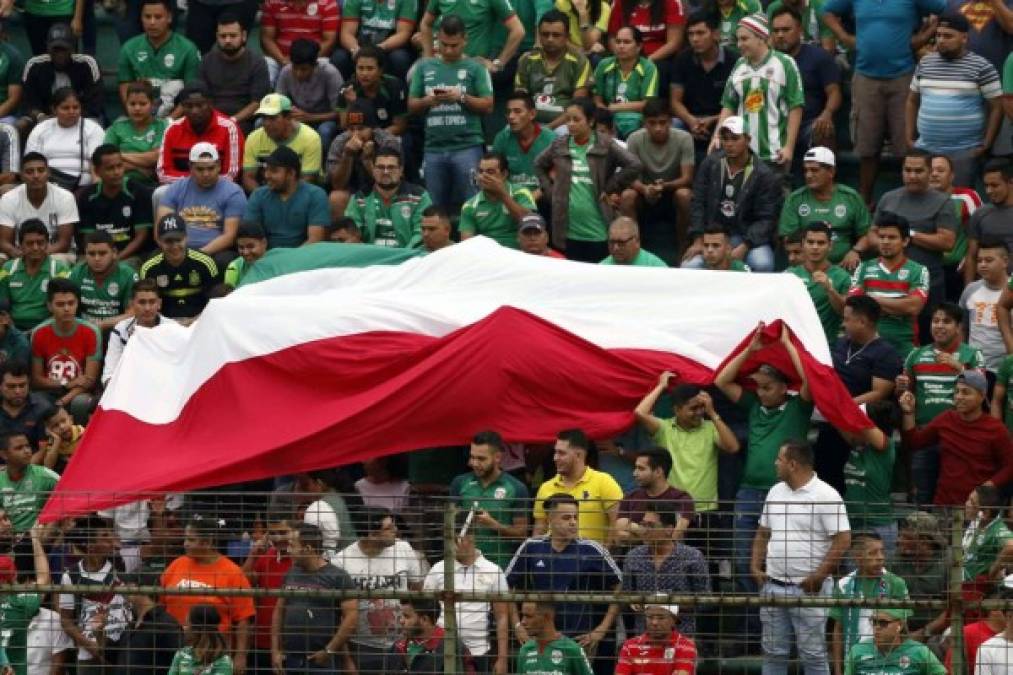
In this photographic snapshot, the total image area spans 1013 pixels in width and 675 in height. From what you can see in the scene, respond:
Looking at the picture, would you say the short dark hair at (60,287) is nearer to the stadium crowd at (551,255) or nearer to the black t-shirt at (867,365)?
the stadium crowd at (551,255)

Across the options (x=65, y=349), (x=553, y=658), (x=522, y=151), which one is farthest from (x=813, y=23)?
(x=553, y=658)

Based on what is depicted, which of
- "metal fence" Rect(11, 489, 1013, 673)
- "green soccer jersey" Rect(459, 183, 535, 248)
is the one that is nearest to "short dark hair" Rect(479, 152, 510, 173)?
"green soccer jersey" Rect(459, 183, 535, 248)

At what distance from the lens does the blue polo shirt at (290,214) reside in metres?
20.9

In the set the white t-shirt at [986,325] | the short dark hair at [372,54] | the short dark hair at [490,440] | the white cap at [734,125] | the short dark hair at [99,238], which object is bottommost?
the short dark hair at [490,440]

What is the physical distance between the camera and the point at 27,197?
2161cm

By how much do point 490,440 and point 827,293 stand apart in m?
3.48

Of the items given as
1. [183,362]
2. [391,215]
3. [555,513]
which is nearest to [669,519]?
[555,513]

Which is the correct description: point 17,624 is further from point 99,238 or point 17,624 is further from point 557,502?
point 99,238

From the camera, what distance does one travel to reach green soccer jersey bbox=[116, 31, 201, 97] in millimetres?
23281

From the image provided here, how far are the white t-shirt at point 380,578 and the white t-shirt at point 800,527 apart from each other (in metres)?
1.94

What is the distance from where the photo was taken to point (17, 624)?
14695 millimetres

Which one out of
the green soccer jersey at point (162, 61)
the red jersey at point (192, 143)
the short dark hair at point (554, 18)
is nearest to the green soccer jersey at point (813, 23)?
the short dark hair at point (554, 18)

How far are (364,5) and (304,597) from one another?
39.0ft

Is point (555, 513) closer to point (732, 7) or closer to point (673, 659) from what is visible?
point (673, 659)
